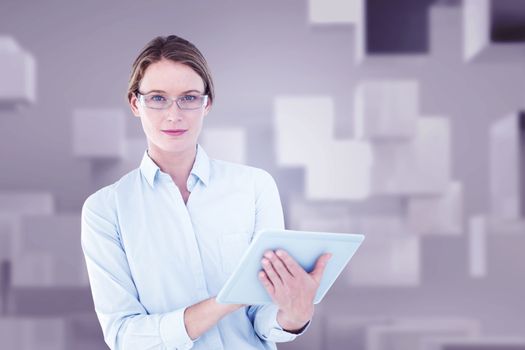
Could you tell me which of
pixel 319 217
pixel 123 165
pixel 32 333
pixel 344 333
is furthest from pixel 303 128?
pixel 32 333

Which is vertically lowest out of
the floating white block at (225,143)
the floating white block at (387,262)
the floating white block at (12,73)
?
the floating white block at (387,262)

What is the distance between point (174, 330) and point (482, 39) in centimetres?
160

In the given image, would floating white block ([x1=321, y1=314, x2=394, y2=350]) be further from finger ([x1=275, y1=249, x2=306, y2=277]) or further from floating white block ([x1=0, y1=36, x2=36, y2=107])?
finger ([x1=275, y1=249, x2=306, y2=277])

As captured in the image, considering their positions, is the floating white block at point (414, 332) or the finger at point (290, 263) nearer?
the finger at point (290, 263)

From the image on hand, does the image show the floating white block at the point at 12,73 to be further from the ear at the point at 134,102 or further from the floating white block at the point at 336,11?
the ear at the point at 134,102

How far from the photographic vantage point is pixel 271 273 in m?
0.85

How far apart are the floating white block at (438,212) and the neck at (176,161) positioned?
1.49 metres

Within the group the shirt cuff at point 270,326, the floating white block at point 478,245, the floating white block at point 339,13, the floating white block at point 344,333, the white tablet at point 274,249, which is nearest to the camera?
the white tablet at point 274,249

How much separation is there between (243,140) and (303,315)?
4.97 feet

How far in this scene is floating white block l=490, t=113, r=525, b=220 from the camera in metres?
2.06

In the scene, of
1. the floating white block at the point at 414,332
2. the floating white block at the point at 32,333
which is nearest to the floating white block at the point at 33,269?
the floating white block at the point at 32,333

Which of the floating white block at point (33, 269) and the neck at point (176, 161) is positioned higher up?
the neck at point (176, 161)

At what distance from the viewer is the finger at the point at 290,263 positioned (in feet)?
2.75

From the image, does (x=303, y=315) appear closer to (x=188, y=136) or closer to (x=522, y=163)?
(x=188, y=136)
